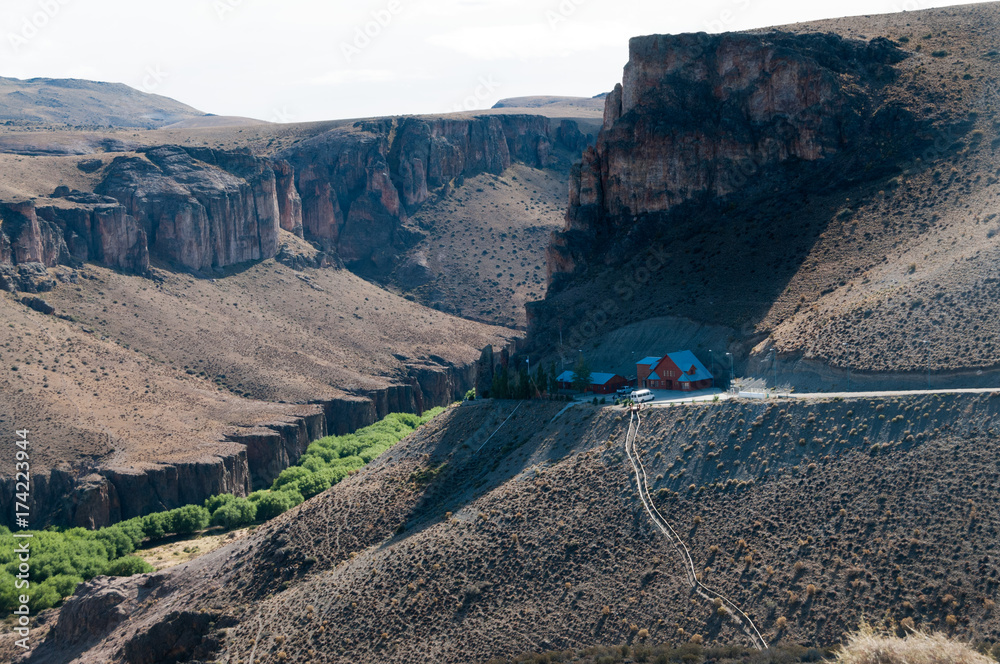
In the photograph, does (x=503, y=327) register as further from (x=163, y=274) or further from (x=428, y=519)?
(x=428, y=519)

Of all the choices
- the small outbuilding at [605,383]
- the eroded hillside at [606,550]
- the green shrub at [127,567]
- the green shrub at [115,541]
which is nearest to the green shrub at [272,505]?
the green shrub at [115,541]

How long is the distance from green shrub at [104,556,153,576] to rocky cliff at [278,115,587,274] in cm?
10566

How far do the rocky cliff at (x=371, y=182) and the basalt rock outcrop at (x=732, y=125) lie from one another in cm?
9161

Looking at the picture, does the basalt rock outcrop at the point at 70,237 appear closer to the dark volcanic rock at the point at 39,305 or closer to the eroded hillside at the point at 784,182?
the dark volcanic rock at the point at 39,305

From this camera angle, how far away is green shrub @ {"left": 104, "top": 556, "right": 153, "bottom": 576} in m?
73.9

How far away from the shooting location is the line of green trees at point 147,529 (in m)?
71.8

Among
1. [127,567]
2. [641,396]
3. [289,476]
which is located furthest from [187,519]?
[641,396]

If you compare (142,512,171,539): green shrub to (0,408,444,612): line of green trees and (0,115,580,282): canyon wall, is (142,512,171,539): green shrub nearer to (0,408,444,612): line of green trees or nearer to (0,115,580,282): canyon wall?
(0,408,444,612): line of green trees

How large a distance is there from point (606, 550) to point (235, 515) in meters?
47.0

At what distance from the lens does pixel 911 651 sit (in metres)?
35.9

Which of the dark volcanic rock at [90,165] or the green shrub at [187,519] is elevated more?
the dark volcanic rock at [90,165]

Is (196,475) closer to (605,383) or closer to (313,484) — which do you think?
(313,484)

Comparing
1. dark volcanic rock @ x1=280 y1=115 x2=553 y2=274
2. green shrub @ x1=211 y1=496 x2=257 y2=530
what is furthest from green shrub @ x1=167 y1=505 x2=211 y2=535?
dark volcanic rock @ x1=280 y1=115 x2=553 y2=274

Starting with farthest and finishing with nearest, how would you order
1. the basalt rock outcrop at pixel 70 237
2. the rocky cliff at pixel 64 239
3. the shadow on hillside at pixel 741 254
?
the basalt rock outcrop at pixel 70 237, the rocky cliff at pixel 64 239, the shadow on hillside at pixel 741 254
